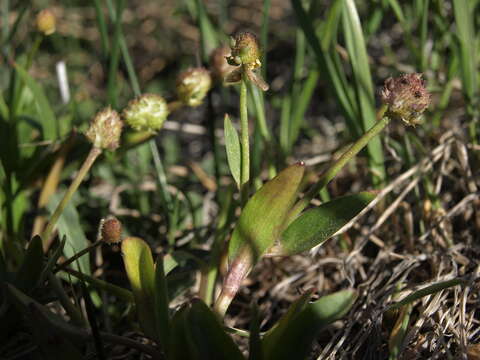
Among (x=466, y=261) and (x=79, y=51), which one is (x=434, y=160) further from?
(x=79, y=51)

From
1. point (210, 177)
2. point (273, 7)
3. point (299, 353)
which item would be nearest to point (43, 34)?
point (210, 177)

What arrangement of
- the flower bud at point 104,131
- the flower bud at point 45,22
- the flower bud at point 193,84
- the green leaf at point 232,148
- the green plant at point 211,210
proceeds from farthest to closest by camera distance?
1. the flower bud at point 45,22
2. the flower bud at point 193,84
3. the flower bud at point 104,131
4. the green leaf at point 232,148
5. the green plant at point 211,210

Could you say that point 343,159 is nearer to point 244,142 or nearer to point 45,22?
point 244,142

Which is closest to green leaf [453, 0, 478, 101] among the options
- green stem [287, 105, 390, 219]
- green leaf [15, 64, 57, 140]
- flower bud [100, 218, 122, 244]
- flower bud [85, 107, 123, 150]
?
green stem [287, 105, 390, 219]

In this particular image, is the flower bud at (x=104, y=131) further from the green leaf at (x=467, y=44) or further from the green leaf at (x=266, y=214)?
the green leaf at (x=467, y=44)

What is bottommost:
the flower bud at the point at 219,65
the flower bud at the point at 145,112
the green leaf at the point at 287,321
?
the green leaf at the point at 287,321

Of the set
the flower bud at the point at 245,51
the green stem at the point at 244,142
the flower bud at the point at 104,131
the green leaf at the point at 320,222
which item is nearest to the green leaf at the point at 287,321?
the green leaf at the point at 320,222
